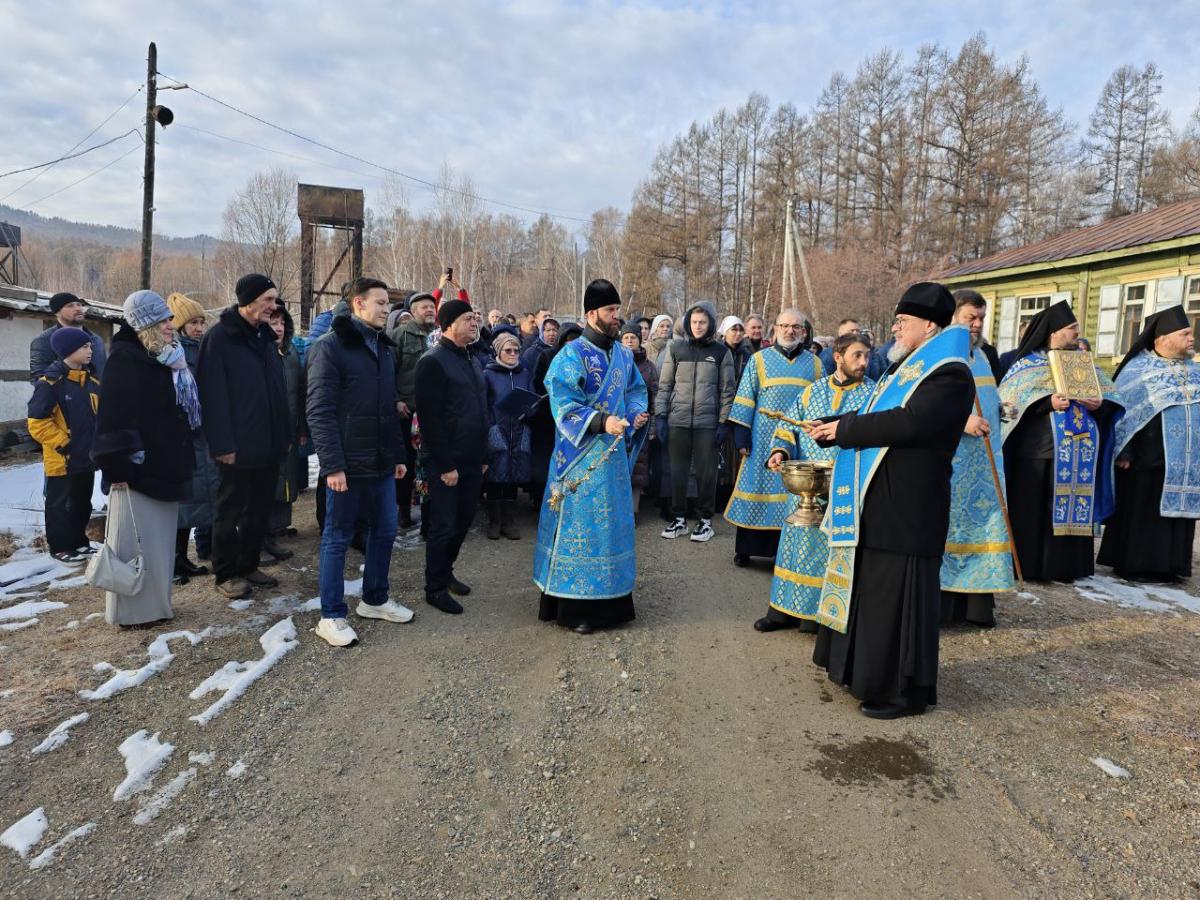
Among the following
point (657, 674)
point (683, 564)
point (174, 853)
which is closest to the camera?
point (174, 853)

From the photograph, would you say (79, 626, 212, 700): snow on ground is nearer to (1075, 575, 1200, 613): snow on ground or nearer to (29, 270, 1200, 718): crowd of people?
(29, 270, 1200, 718): crowd of people

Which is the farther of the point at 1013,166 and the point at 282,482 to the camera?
the point at 1013,166

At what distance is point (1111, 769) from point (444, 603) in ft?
11.9

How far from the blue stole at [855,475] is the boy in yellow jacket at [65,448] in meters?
5.41

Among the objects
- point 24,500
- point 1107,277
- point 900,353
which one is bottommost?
point 24,500

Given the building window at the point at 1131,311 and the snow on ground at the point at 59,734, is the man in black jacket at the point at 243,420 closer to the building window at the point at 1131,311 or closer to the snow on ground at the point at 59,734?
the snow on ground at the point at 59,734

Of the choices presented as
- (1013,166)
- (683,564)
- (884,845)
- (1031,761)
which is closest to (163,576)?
(683,564)

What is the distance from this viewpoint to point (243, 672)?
372cm

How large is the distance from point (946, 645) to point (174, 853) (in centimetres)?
405

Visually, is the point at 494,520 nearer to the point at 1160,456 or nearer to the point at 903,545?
the point at 903,545

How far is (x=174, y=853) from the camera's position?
2398mm

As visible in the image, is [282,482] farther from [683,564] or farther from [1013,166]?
[1013,166]

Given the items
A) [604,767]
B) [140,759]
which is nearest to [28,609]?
[140,759]

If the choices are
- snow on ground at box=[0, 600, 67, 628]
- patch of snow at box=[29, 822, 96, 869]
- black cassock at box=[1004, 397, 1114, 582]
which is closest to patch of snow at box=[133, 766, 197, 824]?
patch of snow at box=[29, 822, 96, 869]
